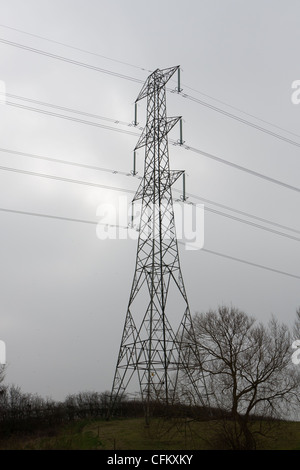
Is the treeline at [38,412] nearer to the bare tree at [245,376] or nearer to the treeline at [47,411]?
the treeline at [47,411]

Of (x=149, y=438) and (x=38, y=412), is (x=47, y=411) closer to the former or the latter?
(x=38, y=412)

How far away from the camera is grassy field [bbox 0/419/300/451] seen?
24375mm

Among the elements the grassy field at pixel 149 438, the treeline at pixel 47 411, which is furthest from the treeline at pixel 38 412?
the grassy field at pixel 149 438

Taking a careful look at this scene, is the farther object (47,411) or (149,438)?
(47,411)

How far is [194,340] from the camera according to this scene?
28641 millimetres

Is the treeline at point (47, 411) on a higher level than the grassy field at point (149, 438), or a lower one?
lower

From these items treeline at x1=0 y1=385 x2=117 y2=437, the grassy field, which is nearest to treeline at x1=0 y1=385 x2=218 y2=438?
treeline at x1=0 y1=385 x2=117 y2=437

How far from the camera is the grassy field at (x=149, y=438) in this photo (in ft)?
80.0

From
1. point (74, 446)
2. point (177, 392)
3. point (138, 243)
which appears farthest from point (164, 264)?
point (74, 446)

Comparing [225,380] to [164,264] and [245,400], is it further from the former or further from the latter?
[164,264]

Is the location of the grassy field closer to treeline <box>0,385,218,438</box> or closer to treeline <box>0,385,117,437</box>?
treeline <box>0,385,218,438</box>

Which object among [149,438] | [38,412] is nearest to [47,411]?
[38,412]

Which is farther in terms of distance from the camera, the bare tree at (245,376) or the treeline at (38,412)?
the treeline at (38,412)

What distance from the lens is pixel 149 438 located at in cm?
2595
